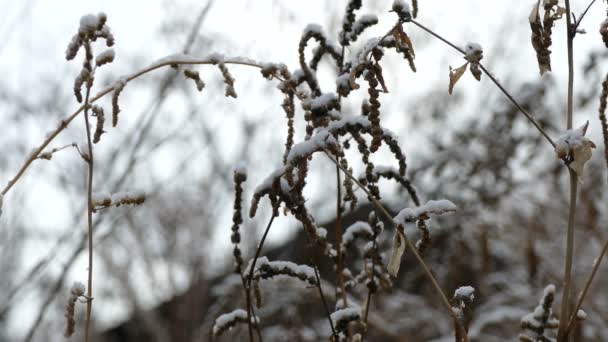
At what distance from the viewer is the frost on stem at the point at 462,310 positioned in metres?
1.25

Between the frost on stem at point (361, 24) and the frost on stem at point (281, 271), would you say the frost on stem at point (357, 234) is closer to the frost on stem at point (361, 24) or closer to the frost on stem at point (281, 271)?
the frost on stem at point (281, 271)

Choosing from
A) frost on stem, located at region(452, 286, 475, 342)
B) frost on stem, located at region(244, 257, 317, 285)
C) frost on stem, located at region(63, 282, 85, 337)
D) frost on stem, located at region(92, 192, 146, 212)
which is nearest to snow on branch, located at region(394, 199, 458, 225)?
frost on stem, located at region(452, 286, 475, 342)

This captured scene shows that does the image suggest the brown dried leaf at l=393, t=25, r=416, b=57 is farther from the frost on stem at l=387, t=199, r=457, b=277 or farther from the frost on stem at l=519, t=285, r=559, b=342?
the frost on stem at l=519, t=285, r=559, b=342

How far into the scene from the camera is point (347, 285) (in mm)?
1693

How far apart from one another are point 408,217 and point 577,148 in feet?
0.99

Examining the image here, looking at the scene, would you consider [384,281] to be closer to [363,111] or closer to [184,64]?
[363,111]

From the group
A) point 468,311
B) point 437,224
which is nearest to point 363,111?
point 468,311

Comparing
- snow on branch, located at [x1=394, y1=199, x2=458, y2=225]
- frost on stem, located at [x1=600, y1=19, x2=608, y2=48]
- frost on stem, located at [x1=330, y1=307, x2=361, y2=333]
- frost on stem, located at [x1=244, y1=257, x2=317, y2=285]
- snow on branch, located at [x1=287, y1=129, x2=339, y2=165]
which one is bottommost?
frost on stem, located at [x1=330, y1=307, x2=361, y2=333]

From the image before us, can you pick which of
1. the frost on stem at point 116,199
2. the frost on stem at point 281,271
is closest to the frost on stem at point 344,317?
the frost on stem at point 281,271

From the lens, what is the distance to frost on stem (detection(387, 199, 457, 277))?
1.22m

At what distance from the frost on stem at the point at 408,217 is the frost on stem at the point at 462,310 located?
126 mm

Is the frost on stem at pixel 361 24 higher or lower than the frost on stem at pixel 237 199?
higher

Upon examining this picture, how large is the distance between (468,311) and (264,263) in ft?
1.38

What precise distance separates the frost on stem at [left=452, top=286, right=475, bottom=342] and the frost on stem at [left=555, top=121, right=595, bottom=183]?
0.91 ft
